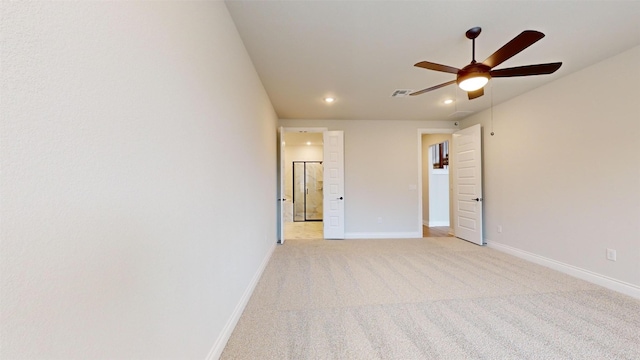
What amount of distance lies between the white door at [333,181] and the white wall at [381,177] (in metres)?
0.16

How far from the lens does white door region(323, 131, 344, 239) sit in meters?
5.14

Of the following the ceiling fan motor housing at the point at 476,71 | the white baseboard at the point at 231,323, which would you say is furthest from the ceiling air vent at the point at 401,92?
the white baseboard at the point at 231,323

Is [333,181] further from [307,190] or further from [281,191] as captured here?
[307,190]

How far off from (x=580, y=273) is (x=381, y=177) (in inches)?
124

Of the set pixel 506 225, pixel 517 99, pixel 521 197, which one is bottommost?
Answer: pixel 506 225

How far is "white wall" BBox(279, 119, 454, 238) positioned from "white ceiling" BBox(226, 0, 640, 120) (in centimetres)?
175

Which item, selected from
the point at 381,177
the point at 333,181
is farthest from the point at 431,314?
the point at 381,177

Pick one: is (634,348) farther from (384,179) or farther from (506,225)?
(384,179)

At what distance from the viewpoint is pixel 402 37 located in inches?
91.4

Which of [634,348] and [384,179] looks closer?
[634,348]

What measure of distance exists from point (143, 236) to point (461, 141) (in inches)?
214

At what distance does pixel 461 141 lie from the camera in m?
4.99

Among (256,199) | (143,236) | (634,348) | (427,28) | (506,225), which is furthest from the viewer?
(506,225)

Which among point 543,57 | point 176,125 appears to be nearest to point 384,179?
point 543,57
